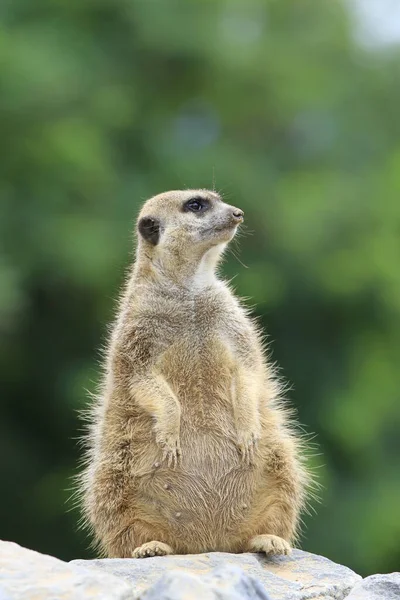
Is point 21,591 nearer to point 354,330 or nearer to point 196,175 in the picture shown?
point 196,175

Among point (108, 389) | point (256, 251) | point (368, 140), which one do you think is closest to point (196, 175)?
point (256, 251)

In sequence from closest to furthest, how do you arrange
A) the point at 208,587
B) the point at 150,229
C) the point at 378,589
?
the point at 208,587 < the point at 378,589 < the point at 150,229

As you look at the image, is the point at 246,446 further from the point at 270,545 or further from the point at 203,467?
the point at 270,545

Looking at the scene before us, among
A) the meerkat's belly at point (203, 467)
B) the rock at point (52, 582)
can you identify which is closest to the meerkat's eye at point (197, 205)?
the meerkat's belly at point (203, 467)

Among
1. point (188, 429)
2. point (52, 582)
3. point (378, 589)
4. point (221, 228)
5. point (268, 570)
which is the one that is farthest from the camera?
point (221, 228)

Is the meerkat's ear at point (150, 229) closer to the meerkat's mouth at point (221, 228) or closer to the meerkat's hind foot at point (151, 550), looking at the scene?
the meerkat's mouth at point (221, 228)

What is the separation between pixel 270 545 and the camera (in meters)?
6.00

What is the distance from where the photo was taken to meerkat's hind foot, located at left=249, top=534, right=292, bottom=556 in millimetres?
5996

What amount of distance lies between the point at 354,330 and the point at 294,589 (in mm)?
10471

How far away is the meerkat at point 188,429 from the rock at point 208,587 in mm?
1312

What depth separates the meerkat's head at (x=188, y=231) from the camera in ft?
21.9

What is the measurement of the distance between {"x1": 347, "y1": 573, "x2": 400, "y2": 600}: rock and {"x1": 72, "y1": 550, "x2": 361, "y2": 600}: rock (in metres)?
0.09

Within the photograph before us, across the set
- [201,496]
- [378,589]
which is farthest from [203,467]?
[378,589]

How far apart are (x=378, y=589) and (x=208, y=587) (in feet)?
4.38
